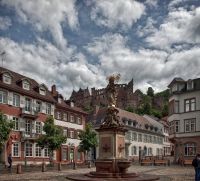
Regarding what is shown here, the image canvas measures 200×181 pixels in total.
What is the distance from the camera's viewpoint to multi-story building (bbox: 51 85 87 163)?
60.5 meters

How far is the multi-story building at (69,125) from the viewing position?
60.5 m

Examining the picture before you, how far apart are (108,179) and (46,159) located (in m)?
34.7

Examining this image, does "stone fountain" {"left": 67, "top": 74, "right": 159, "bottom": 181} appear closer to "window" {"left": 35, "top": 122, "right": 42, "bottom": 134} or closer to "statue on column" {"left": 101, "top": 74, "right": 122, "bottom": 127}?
"statue on column" {"left": 101, "top": 74, "right": 122, "bottom": 127}

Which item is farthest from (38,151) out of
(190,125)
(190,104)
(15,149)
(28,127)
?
(190,104)

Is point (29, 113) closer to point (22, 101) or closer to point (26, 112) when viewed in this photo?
point (26, 112)

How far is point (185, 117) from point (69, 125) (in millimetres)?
18901

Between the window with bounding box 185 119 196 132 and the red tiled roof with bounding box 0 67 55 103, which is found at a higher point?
the red tiled roof with bounding box 0 67 55 103

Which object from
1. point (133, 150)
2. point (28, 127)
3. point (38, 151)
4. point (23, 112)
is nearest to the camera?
point (23, 112)

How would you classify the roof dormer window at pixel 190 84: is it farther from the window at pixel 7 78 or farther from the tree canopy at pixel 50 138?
the window at pixel 7 78

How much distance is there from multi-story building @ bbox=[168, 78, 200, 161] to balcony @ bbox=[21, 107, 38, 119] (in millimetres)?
20721

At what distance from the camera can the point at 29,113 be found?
52.0 m

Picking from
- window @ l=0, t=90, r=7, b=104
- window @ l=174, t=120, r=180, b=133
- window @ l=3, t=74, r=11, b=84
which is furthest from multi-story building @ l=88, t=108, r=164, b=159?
window @ l=0, t=90, r=7, b=104

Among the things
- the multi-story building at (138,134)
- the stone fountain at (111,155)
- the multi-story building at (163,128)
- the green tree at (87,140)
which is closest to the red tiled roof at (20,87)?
the green tree at (87,140)

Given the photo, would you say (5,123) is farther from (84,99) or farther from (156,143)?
(84,99)
